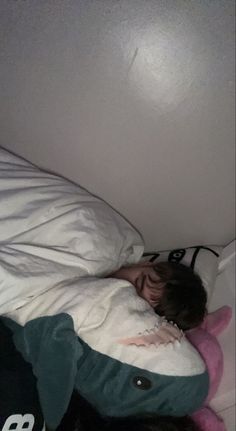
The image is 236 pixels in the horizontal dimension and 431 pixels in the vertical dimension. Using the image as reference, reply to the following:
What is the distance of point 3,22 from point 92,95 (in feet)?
0.80

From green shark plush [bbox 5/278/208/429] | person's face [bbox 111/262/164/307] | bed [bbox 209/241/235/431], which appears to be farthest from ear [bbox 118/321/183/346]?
bed [bbox 209/241/235/431]

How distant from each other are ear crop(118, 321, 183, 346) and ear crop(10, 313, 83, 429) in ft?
0.36

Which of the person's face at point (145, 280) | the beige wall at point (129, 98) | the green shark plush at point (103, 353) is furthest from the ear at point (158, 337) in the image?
the beige wall at point (129, 98)

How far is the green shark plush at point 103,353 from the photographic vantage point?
32.6 inches

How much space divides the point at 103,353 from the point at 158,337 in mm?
123

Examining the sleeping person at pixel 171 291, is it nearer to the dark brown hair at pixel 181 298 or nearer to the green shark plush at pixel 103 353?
the dark brown hair at pixel 181 298

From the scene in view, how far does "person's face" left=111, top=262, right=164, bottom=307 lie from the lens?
1.03 metres

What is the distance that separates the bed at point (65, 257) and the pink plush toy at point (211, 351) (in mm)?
35

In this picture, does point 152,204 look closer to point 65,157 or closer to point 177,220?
→ point 177,220

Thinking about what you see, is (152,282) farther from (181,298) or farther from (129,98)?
(129,98)

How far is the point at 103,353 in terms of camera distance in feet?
2.86

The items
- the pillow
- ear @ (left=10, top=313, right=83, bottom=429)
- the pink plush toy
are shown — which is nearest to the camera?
ear @ (left=10, top=313, right=83, bottom=429)

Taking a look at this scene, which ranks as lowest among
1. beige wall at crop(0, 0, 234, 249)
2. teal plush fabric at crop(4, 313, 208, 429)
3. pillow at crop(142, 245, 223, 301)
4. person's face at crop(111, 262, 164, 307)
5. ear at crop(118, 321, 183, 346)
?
teal plush fabric at crop(4, 313, 208, 429)

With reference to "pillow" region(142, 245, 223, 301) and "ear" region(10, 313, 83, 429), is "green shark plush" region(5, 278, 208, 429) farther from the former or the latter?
"pillow" region(142, 245, 223, 301)
